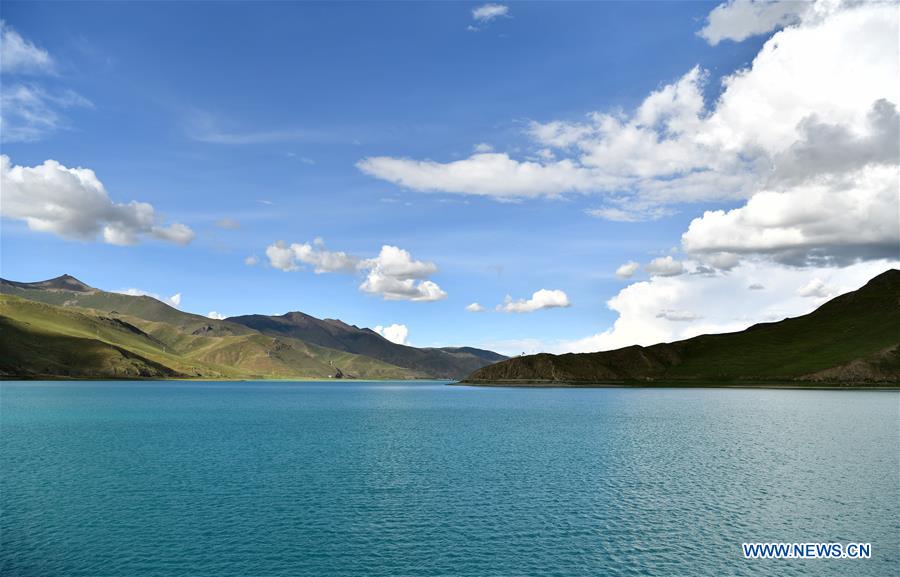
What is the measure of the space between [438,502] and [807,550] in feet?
101

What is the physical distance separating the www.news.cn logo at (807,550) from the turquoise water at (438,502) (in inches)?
41.3

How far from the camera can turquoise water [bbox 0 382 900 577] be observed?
40.5m

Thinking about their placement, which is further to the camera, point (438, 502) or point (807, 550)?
point (438, 502)

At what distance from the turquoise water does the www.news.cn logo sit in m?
1.05

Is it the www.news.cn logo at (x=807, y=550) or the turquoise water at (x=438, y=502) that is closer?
the turquoise water at (x=438, y=502)

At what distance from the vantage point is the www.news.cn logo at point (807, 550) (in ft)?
138

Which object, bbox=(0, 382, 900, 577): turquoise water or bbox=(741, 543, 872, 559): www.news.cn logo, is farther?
bbox=(741, 543, 872, 559): www.news.cn logo

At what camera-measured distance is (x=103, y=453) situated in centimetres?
8694

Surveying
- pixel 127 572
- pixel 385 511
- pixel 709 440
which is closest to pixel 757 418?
pixel 709 440

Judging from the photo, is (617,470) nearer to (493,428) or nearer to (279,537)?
(279,537)

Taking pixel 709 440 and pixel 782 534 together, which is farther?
pixel 709 440

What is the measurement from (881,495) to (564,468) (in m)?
34.0

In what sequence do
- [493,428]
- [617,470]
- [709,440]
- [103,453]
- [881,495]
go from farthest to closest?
[493,428]
[709,440]
[103,453]
[617,470]
[881,495]

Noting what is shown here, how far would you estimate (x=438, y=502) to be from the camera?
56281mm
